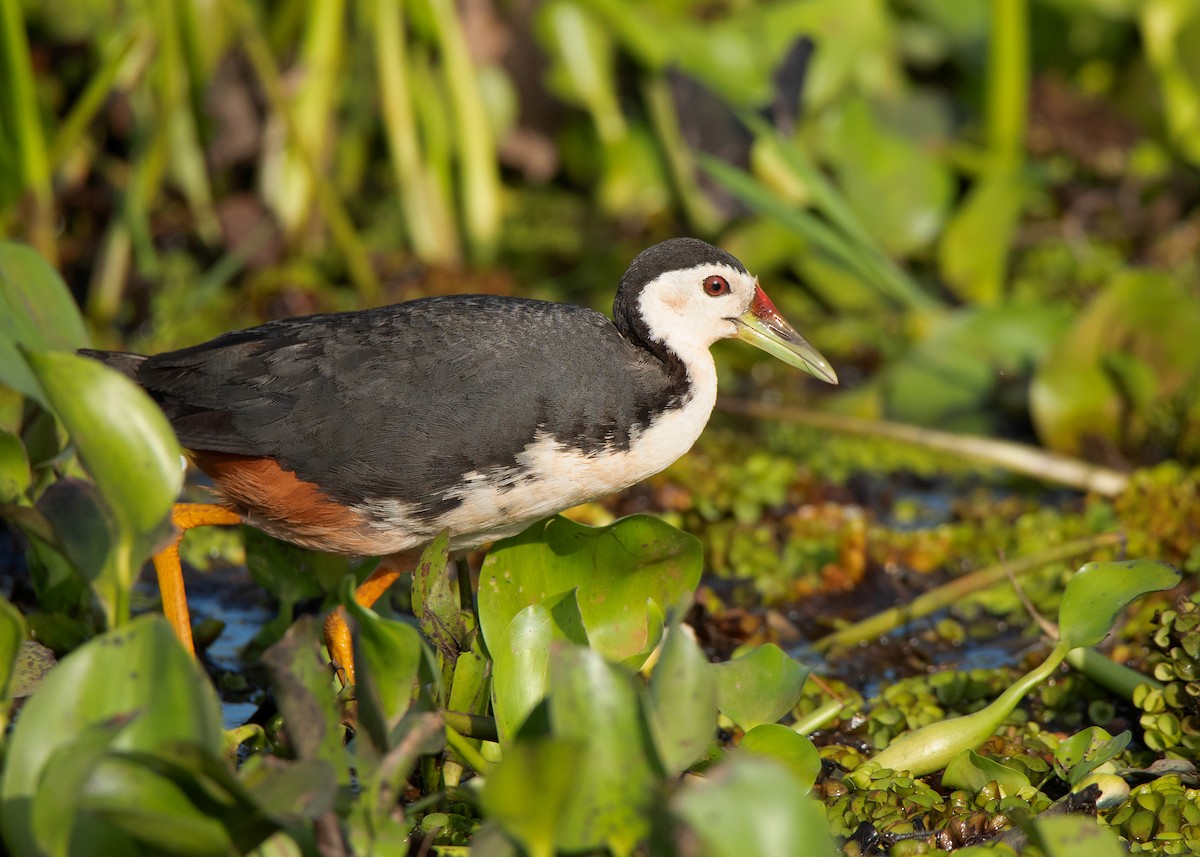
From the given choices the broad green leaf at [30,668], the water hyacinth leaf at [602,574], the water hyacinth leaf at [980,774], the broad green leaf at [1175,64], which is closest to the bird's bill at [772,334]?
the water hyacinth leaf at [602,574]

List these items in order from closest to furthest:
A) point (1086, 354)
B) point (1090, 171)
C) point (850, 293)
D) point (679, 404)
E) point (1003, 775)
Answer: point (1003, 775)
point (679, 404)
point (1086, 354)
point (850, 293)
point (1090, 171)

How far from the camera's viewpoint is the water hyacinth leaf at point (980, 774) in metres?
2.77

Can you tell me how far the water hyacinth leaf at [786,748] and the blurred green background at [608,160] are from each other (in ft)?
7.74

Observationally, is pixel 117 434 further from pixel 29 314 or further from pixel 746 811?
pixel 746 811

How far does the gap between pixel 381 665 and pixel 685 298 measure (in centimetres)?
117

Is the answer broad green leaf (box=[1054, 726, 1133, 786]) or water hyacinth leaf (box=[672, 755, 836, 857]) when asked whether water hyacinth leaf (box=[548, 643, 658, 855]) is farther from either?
broad green leaf (box=[1054, 726, 1133, 786])

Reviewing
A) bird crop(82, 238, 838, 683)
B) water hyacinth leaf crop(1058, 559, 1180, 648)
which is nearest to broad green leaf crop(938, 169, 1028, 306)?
bird crop(82, 238, 838, 683)

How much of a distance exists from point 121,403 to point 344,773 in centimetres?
69

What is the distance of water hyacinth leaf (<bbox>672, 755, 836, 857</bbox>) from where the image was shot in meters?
1.75

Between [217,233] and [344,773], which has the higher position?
[344,773]

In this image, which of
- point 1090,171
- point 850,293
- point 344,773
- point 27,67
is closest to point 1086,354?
point 850,293

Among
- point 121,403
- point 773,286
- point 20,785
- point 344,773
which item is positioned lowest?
point 773,286

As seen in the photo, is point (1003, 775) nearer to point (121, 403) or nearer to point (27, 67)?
point (121, 403)

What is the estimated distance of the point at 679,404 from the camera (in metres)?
3.00
